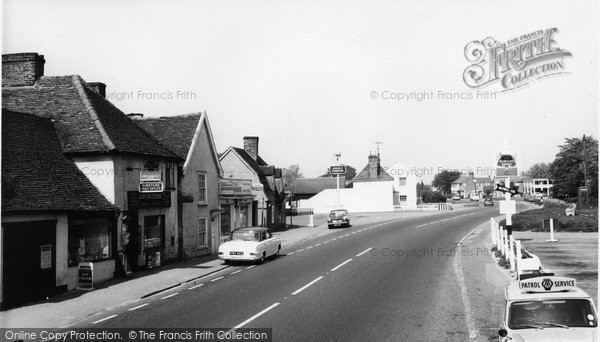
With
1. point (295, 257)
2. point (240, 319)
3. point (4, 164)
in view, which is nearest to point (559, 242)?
point (295, 257)

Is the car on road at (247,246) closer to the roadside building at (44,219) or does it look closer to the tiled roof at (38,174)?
the roadside building at (44,219)

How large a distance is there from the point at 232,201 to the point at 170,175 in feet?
28.8

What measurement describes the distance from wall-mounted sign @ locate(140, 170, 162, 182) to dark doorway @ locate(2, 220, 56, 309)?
5026 mm

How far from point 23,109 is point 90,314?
40.5 feet

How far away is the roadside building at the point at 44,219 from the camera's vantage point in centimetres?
1499

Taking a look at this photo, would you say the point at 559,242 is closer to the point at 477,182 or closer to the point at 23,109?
the point at 23,109

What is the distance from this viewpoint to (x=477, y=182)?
16400 centimetres

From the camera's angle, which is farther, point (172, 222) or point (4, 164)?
point (172, 222)

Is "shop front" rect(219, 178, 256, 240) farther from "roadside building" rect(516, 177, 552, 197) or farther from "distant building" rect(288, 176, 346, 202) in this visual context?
"roadside building" rect(516, 177, 552, 197)

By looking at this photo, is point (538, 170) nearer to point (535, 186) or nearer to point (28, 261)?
point (535, 186)

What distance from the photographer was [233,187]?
31406 mm

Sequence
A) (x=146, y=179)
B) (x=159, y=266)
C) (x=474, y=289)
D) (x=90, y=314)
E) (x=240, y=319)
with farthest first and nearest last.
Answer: (x=159, y=266) < (x=146, y=179) < (x=474, y=289) < (x=90, y=314) < (x=240, y=319)

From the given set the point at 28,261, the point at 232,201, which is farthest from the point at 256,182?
the point at 28,261

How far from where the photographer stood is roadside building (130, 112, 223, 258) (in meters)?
26.1
